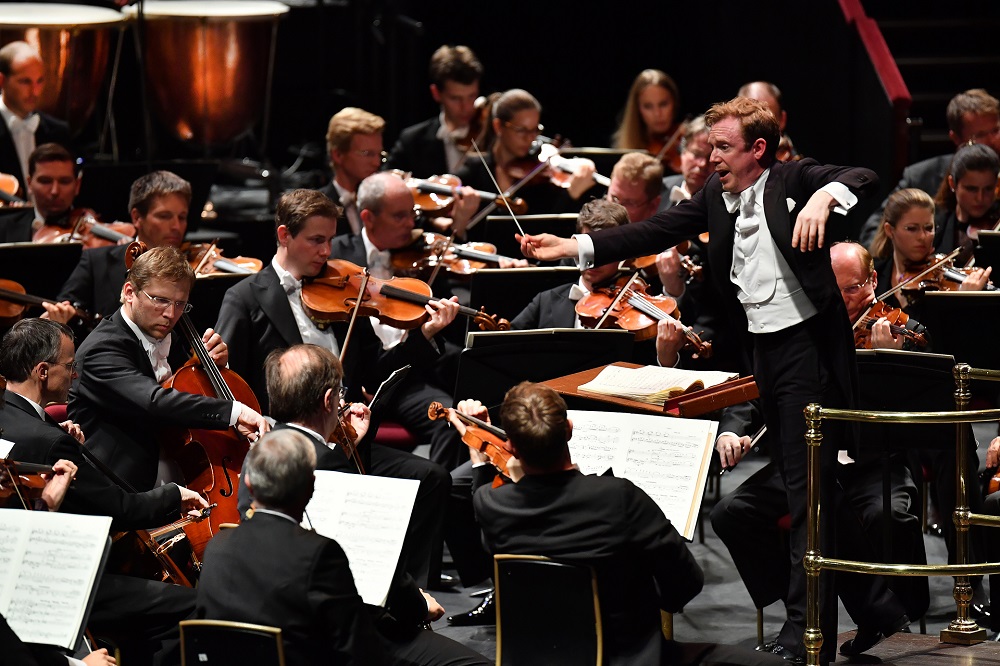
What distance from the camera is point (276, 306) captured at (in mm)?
4801

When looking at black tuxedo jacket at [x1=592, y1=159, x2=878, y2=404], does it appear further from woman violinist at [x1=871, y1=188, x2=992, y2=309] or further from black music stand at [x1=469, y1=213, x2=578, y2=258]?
black music stand at [x1=469, y1=213, x2=578, y2=258]

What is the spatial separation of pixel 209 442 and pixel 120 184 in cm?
Result: 273

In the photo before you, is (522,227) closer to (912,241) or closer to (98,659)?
(912,241)

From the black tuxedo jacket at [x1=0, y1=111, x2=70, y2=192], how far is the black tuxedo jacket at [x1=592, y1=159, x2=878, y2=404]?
158 inches

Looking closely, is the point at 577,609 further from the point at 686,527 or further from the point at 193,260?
the point at 193,260

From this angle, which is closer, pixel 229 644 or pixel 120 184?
pixel 229 644

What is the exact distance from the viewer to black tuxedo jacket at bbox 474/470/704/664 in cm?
308

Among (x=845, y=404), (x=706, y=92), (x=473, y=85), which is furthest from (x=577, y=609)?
(x=706, y=92)

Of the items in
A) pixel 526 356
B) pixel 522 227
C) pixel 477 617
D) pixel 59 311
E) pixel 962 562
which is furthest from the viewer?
pixel 522 227

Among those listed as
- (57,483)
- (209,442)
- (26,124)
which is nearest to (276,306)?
(209,442)

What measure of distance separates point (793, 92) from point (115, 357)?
5379mm

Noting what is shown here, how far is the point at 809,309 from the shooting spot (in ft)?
12.3

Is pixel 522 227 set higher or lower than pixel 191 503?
higher

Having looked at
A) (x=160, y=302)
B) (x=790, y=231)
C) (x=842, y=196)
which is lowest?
(x=160, y=302)
